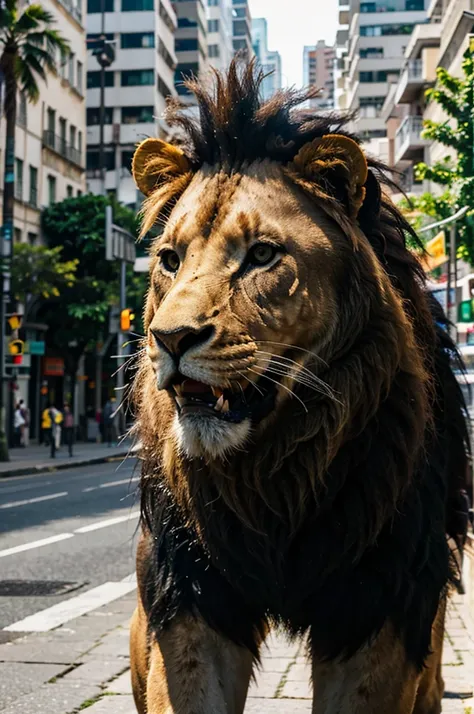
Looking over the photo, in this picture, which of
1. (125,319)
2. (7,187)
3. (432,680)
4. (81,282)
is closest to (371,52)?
(81,282)

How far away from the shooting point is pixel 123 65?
8281 cm

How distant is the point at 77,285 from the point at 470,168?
2318 cm

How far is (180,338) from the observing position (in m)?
3.16

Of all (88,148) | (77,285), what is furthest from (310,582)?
(88,148)

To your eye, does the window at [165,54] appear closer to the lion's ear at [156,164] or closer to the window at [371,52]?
the window at [371,52]

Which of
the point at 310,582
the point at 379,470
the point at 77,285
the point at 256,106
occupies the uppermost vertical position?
the point at 77,285

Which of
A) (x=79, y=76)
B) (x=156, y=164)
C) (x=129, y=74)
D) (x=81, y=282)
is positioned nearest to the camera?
(x=156, y=164)

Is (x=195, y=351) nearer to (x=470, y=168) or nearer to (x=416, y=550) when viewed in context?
(x=416, y=550)

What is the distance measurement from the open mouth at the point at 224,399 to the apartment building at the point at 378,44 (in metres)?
95.5

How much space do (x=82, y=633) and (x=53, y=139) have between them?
46.4m

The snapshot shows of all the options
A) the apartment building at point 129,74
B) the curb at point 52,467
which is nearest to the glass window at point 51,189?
the curb at point 52,467

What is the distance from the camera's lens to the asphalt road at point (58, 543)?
369 inches

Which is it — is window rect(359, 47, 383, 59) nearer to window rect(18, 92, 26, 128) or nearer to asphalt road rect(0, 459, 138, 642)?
window rect(18, 92, 26, 128)

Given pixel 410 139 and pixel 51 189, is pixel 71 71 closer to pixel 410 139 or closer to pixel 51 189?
pixel 51 189
